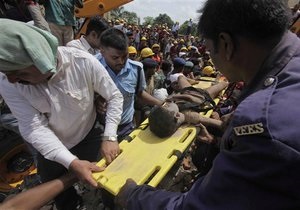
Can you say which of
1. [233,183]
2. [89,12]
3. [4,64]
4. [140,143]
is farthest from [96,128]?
[89,12]

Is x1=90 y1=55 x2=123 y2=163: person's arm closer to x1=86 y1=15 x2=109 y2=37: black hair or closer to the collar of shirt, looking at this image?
the collar of shirt

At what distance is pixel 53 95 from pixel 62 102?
0.08 metres

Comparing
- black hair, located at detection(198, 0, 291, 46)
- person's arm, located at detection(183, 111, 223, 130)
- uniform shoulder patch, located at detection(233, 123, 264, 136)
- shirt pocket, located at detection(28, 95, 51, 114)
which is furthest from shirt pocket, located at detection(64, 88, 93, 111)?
uniform shoulder patch, located at detection(233, 123, 264, 136)

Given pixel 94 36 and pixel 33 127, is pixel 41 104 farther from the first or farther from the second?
pixel 94 36

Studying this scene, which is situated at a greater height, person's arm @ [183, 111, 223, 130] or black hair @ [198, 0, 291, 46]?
black hair @ [198, 0, 291, 46]

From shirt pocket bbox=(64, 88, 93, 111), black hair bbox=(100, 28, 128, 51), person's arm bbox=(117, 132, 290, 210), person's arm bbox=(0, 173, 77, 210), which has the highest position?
person's arm bbox=(117, 132, 290, 210)

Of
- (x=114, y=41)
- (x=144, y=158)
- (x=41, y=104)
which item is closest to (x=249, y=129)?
(x=144, y=158)

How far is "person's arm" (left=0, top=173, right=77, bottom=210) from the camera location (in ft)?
5.37

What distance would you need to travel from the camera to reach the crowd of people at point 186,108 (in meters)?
0.85

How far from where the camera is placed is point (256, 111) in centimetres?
85

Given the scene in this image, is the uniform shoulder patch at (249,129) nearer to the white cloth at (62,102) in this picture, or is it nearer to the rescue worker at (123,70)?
the white cloth at (62,102)

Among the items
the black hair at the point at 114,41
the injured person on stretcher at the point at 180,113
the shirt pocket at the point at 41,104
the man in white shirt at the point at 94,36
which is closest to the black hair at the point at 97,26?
the man in white shirt at the point at 94,36

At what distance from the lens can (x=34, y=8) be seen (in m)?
3.23

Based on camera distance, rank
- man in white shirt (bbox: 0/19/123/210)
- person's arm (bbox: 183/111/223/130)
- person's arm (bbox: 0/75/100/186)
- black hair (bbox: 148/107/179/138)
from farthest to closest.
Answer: person's arm (bbox: 183/111/223/130) < black hair (bbox: 148/107/179/138) < person's arm (bbox: 0/75/100/186) < man in white shirt (bbox: 0/19/123/210)
